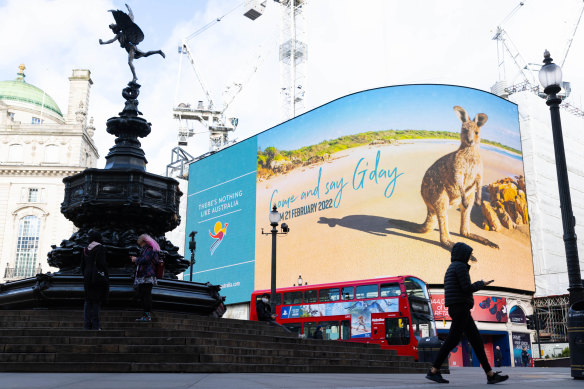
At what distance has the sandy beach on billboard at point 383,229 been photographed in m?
37.0

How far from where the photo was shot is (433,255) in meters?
36.6

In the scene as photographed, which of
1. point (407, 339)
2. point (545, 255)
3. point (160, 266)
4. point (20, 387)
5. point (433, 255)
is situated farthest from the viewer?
point (545, 255)

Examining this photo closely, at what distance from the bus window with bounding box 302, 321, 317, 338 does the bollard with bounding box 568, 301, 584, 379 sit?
48.6 ft

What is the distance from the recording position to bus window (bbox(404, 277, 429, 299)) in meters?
19.8

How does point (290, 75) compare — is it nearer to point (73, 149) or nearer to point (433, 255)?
point (73, 149)

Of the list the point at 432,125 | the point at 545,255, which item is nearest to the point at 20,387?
the point at 432,125

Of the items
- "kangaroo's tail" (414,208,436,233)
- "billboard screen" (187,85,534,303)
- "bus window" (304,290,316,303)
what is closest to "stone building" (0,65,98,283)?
"billboard screen" (187,85,534,303)

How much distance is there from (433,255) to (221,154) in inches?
949

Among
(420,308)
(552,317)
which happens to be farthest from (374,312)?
(552,317)

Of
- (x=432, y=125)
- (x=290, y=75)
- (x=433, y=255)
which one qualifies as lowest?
(x=433, y=255)

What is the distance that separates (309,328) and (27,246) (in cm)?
4584

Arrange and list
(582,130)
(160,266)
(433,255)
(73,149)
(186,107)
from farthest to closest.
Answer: (186,107) → (73,149) → (582,130) → (433,255) → (160,266)

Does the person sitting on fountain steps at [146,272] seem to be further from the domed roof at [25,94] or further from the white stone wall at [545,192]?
the domed roof at [25,94]

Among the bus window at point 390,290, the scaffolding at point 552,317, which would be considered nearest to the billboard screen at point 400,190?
the scaffolding at point 552,317
